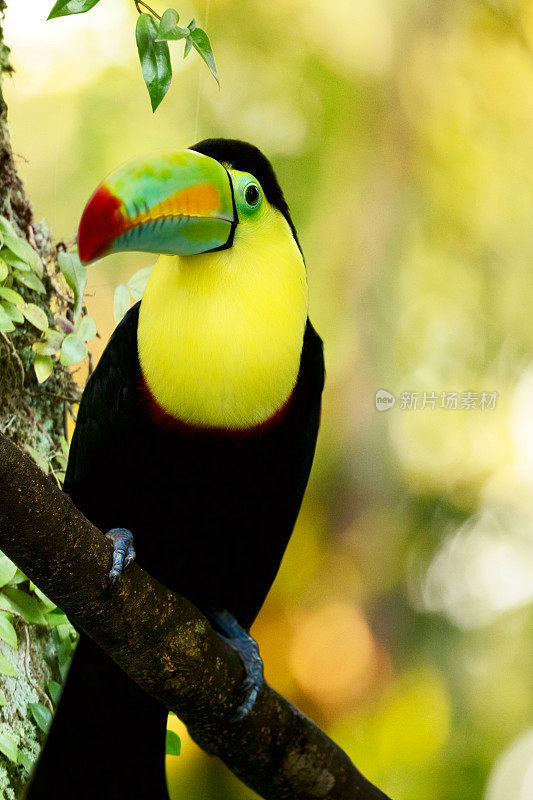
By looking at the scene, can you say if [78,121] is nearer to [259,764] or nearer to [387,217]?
[387,217]

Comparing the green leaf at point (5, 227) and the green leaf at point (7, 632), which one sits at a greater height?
the green leaf at point (5, 227)

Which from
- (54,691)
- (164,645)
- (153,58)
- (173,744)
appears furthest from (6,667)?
(153,58)

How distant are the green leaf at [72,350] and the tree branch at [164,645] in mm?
421

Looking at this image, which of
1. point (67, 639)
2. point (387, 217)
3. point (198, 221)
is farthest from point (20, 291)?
point (387, 217)

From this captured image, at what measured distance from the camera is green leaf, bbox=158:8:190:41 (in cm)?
113

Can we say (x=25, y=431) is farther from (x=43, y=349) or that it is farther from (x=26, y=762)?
(x=26, y=762)

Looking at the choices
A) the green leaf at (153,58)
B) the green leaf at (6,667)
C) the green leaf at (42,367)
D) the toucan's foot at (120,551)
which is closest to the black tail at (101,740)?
the green leaf at (6,667)

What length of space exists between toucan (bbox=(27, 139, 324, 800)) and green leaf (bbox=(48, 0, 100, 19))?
230mm

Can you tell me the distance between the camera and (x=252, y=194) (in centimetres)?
107

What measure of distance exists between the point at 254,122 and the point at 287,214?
0.30m

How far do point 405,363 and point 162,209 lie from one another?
2.33ft

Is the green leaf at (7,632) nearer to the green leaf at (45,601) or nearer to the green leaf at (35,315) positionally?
the green leaf at (45,601)

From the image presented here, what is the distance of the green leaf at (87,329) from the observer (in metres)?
1.27

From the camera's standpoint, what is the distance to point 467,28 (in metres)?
1.55
